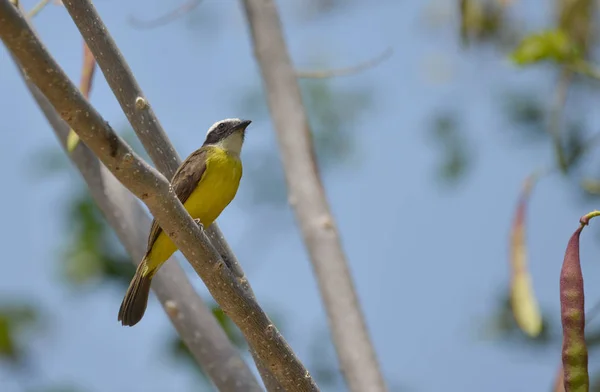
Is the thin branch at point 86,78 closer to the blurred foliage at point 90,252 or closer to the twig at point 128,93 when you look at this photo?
the twig at point 128,93

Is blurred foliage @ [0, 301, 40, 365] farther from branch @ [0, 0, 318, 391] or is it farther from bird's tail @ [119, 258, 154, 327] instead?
branch @ [0, 0, 318, 391]

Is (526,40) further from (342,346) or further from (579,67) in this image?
(342,346)

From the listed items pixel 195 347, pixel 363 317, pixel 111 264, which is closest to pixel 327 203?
pixel 363 317

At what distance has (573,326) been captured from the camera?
2.08 m

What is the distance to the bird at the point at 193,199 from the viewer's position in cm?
325

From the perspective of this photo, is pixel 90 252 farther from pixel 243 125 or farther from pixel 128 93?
pixel 128 93

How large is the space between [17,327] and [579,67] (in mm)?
3435

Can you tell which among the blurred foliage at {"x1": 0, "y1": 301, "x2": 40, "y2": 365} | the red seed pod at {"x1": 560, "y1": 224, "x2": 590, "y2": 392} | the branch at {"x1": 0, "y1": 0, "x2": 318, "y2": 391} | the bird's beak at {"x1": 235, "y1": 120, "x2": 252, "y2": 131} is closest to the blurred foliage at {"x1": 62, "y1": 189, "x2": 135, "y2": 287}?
the blurred foliage at {"x1": 0, "y1": 301, "x2": 40, "y2": 365}

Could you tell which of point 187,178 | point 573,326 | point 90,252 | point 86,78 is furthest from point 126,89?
point 90,252

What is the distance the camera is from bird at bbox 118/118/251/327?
3248 mm

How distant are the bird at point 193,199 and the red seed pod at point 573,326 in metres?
1.36

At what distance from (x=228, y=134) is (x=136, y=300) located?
1.07m

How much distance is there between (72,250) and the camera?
17.0 ft

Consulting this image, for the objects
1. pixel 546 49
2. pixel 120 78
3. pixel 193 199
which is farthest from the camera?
pixel 546 49
